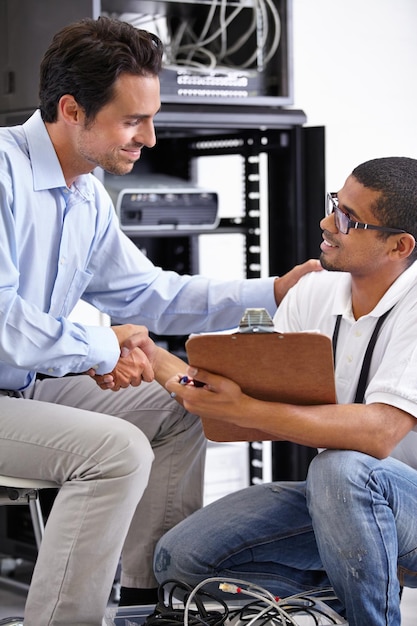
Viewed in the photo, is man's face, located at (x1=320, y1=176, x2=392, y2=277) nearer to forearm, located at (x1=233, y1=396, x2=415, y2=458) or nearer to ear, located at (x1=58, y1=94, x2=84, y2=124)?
forearm, located at (x1=233, y1=396, x2=415, y2=458)

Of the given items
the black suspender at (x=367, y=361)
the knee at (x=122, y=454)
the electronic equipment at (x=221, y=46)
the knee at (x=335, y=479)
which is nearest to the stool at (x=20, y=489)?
the knee at (x=122, y=454)

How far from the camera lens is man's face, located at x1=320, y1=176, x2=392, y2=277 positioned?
1974 millimetres

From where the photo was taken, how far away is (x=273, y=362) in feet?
5.80

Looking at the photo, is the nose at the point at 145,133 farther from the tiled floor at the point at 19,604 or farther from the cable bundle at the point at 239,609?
the tiled floor at the point at 19,604

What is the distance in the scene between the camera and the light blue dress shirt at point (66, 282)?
1.91 meters

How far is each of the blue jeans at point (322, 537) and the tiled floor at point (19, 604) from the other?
0.40 m

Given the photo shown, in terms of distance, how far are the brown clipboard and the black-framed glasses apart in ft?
1.11

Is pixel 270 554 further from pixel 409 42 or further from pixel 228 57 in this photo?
pixel 409 42

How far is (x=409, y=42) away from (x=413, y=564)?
1.80 m

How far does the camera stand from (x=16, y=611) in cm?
251

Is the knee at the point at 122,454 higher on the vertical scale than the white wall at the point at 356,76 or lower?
lower

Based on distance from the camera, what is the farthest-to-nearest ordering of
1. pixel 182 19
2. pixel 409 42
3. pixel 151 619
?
1. pixel 409 42
2. pixel 182 19
3. pixel 151 619

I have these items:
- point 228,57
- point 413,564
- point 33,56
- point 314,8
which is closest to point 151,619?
point 413,564

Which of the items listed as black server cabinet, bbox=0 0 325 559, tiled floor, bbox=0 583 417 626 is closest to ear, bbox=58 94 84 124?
black server cabinet, bbox=0 0 325 559
